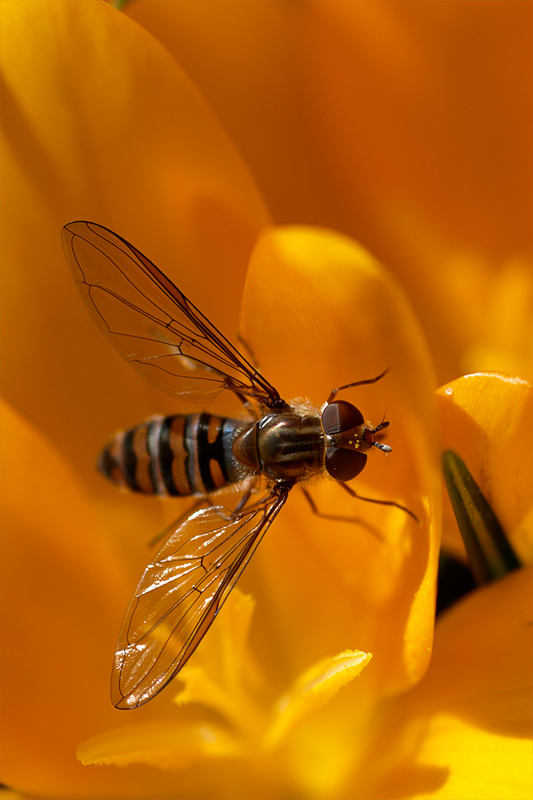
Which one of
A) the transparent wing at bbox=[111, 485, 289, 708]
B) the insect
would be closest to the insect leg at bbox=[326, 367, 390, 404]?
the insect

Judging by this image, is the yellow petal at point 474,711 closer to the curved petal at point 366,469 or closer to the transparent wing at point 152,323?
the curved petal at point 366,469

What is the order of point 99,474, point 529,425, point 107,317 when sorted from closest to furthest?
1. point 529,425
2. point 107,317
3. point 99,474

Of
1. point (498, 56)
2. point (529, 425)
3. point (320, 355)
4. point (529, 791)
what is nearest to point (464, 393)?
point (529, 425)

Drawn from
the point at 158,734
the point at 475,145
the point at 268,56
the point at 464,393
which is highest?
the point at 268,56

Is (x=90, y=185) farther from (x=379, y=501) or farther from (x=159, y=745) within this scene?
(x=159, y=745)

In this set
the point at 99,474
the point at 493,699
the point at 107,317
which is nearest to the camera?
the point at 493,699

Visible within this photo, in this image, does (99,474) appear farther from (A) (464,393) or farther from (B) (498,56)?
(B) (498,56)
